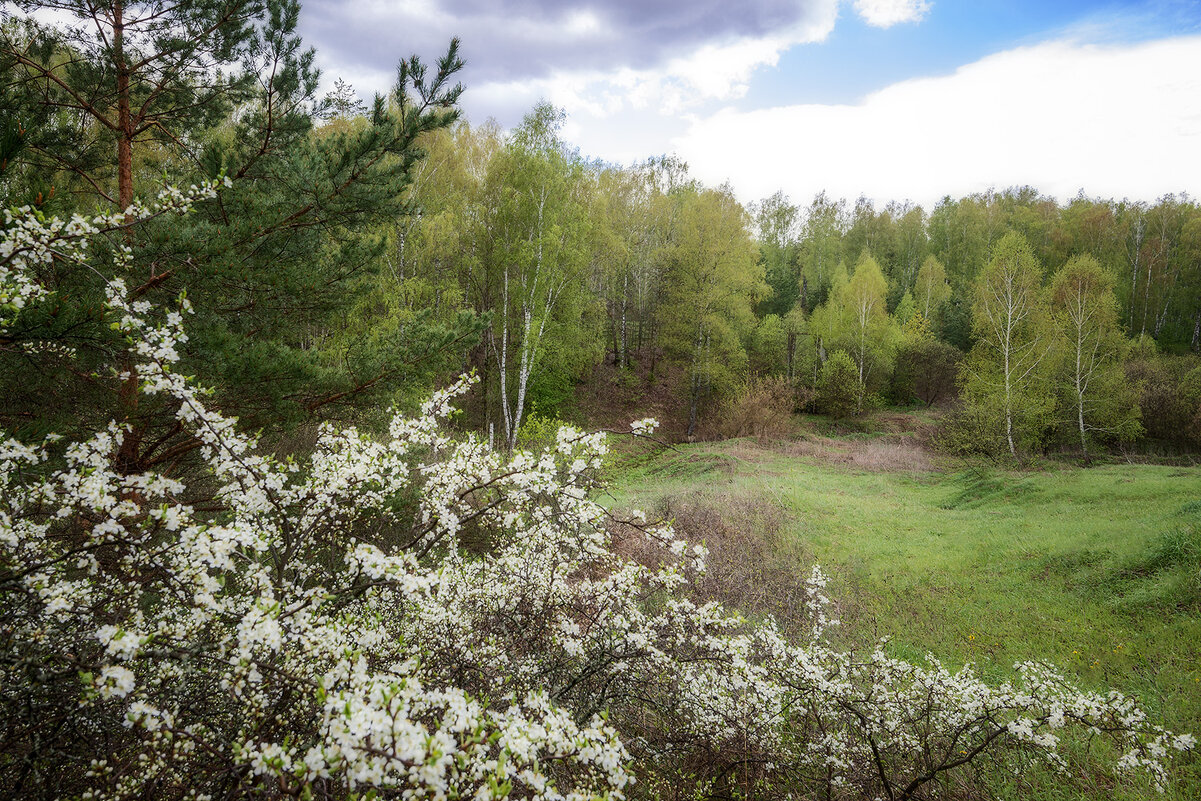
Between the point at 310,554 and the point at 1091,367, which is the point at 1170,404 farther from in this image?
the point at 310,554

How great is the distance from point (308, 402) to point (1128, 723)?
828 cm

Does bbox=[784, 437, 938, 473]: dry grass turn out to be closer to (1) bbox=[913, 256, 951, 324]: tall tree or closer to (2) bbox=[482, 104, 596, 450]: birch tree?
(2) bbox=[482, 104, 596, 450]: birch tree

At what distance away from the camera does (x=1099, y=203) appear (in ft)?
124

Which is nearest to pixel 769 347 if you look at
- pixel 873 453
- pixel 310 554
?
pixel 873 453

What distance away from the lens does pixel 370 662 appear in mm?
3508

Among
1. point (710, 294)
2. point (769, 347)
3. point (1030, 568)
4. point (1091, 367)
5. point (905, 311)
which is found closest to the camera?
point (1030, 568)

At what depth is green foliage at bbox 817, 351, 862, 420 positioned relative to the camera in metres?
27.3

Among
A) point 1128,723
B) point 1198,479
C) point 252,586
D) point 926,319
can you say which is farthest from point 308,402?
point 926,319

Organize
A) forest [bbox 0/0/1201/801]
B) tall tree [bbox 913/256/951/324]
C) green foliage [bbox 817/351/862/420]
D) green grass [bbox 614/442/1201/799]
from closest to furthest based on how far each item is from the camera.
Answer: forest [bbox 0/0/1201/801] < green grass [bbox 614/442/1201/799] < green foliage [bbox 817/351/862/420] < tall tree [bbox 913/256/951/324]

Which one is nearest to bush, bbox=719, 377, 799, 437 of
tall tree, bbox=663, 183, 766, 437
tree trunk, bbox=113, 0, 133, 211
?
tall tree, bbox=663, 183, 766, 437


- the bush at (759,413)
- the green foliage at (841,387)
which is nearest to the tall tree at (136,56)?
the bush at (759,413)

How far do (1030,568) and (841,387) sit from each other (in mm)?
19892

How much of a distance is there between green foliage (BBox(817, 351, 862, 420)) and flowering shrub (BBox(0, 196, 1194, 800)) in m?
23.0

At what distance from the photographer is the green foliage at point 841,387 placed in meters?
27.3
